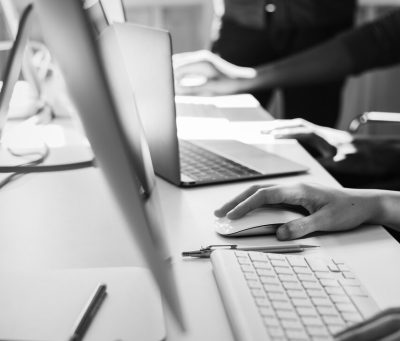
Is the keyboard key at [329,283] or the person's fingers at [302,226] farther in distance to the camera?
the person's fingers at [302,226]

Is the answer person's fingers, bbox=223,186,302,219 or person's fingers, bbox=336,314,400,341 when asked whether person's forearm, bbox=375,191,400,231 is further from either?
person's fingers, bbox=336,314,400,341

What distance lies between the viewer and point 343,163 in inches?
52.9

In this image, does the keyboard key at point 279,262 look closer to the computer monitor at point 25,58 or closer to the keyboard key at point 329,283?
the keyboard key at point 329,283

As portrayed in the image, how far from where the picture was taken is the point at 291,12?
2.39m

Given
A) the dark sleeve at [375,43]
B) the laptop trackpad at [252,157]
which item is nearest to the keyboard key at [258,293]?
the laptop trackpad at [252,157]

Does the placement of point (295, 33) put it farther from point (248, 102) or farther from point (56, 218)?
point (56, 218)

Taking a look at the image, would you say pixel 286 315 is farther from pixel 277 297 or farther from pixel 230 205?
pixel 230 205

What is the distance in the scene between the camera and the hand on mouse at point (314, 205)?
0.78 metres

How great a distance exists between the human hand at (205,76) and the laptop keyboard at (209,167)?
2.21ft

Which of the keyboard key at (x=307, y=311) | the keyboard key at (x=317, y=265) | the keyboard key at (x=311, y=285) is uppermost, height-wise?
the keyboard key at (x=307, y=311)

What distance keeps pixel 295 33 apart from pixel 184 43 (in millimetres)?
1216

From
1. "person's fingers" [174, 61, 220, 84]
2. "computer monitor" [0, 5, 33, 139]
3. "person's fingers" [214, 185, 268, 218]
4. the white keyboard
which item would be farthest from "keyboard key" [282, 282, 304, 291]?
"person's fingers" [174, 61, 220, 84]

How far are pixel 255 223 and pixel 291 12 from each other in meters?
1.81

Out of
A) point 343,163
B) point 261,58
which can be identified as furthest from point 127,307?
point 261,58
